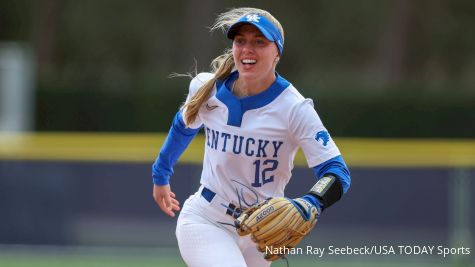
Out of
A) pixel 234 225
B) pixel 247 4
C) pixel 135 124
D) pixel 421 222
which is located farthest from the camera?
pixel 247 4

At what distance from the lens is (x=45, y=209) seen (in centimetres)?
973

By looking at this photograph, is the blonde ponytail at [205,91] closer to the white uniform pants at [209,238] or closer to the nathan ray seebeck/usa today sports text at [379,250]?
the white uniform pants at [209,238]

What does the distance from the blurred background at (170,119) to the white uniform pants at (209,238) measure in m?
4.31

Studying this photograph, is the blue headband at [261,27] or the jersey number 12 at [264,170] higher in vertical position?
the blue headband at [261,27]

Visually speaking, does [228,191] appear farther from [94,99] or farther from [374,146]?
[94,99]

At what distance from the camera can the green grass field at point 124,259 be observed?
8.95 metres

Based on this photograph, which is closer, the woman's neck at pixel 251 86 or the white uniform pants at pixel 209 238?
the white uniform pants at pixel 209 238

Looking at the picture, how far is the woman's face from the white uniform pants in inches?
23.9

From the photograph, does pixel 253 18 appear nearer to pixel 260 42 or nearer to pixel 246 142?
pixel 260 42

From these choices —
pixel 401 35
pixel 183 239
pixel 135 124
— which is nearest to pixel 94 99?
pixel 135 124

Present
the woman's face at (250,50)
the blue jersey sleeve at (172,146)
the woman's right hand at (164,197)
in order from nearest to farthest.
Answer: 1. the woman's face at (250,50)
2. the blue jersey sleeve at (172,146)
3. the woman's right hand at (164,197)

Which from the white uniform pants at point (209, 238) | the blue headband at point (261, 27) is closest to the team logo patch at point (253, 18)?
the blue headband at point (261, 27)

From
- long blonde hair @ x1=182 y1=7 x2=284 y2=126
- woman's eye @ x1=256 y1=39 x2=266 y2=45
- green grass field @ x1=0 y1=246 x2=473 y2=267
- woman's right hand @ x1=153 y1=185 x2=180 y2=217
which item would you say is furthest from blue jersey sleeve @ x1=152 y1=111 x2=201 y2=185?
green grass field @ x1=0 y1=246 x2=473 y2=267

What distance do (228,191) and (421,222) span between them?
5.05 metres
